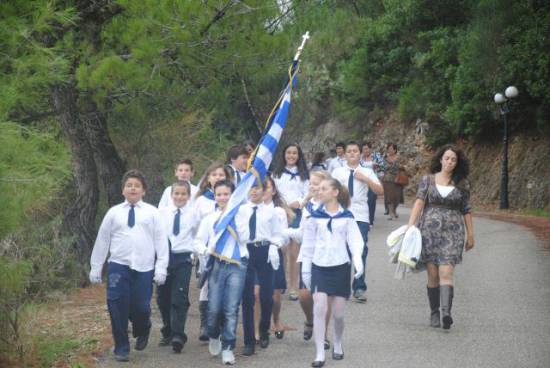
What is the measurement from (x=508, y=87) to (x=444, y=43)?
17.1 feet

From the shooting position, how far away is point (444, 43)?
102 feet

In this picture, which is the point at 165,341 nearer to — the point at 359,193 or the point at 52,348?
the point at 52,348

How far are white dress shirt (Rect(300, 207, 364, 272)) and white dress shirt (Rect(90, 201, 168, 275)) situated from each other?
4.20 ft

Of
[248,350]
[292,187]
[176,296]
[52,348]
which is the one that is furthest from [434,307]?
[52,348]

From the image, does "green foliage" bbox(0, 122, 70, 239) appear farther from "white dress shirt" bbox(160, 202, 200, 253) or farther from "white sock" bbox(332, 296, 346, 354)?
"white sock" bbox(332, 296, 346, 354)

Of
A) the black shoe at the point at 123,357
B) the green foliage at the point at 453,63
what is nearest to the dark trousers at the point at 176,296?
the black shoe at the point at 123,357

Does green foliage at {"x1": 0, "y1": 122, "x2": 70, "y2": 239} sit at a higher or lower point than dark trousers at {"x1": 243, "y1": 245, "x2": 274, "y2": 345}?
higher

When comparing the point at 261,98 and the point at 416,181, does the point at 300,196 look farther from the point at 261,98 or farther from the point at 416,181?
the point at 416,181

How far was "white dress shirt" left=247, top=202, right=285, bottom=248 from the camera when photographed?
837cm

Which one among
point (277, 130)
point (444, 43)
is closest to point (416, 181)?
point (444, 43)

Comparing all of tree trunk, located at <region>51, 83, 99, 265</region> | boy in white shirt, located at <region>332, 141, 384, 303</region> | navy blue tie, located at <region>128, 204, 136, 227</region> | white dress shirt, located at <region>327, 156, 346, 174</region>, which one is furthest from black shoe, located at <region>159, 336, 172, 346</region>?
white dress shirt, located at <region>327, 156, 346, 174</region>

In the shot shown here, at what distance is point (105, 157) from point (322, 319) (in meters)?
7.29

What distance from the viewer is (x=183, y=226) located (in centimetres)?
859

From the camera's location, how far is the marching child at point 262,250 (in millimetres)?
8307
